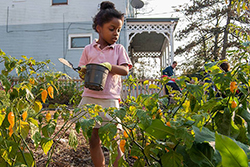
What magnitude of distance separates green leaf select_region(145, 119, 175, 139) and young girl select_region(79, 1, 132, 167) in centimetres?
81

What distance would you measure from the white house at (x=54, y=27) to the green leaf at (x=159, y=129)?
38.1 ft

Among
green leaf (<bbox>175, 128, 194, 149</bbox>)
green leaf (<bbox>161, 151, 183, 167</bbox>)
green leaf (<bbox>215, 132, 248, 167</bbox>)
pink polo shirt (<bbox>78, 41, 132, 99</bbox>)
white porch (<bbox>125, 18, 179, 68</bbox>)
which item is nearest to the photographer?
green leaf (<bbox>215, 132, 248, 167</bbox>)

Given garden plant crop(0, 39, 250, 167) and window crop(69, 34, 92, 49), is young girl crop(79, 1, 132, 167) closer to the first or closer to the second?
garden plant crop(0, 39, 250, 167)

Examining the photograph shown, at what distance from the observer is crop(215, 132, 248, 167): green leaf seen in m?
0.81

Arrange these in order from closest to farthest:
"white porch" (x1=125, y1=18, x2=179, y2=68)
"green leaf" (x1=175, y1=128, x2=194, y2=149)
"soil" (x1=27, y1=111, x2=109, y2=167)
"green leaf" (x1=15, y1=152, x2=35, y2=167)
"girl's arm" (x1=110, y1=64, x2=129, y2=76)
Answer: "green leaf" (x1=175, y1=128, x2=194, y2=149) < "green leaf" (x1=15, y1=152, x2=35, y2=167) < "girl's arm" (x1=110, y1=64, x2=129, y2=76) < "soil" (x1=27, y1=111, x2=109, y2=167) < "white porch" (x1=125, y1=18, x2=179, y2=68)

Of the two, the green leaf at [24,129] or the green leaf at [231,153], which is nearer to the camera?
the green leaf at [231,153]

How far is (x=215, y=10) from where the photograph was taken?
16141mm

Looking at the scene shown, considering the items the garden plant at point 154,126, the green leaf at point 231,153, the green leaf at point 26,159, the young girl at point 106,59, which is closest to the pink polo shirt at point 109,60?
the young girl at point 106,59

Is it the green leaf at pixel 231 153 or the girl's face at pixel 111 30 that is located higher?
the girl's face at pixel 111 30

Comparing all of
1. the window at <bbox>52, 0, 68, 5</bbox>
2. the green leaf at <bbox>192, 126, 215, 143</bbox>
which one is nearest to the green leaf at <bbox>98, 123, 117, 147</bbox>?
→ the green leaf at <bbox>192, 126, 215, 143</bbox>

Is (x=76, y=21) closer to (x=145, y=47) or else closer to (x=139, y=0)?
(x=139, y=0)

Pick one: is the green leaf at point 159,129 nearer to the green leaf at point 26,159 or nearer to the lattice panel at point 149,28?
the green leaf at point 26,159

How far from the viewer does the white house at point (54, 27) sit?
1259cm

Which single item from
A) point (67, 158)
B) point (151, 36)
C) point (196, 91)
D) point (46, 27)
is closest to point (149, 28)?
point (151, 36)
